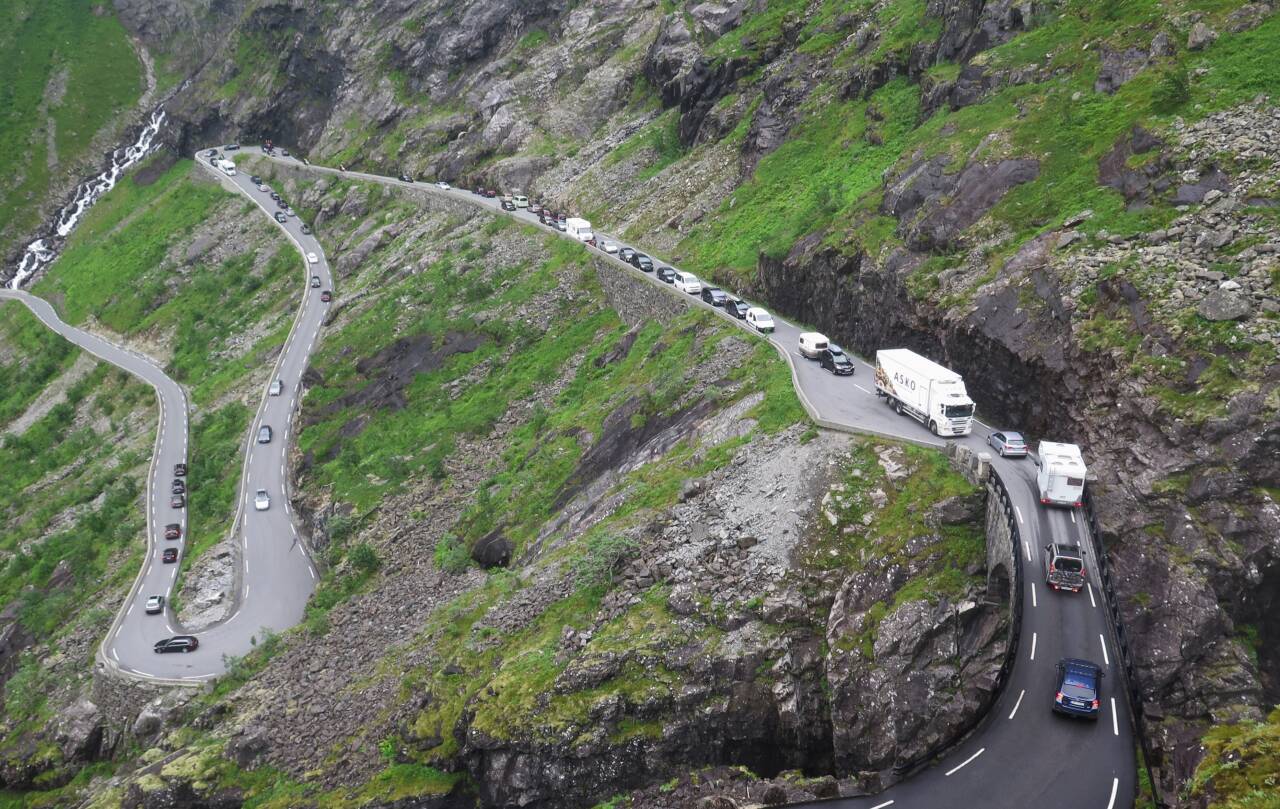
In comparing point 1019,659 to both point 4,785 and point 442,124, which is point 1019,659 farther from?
point 442,124

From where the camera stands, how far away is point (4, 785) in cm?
4978

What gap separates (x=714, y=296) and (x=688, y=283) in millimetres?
3910

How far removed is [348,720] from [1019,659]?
26.9m

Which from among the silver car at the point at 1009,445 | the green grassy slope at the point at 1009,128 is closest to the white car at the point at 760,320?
the green grassy slope at the point at 1009,128

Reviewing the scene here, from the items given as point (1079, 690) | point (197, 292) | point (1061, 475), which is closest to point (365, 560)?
point (1061, 475)

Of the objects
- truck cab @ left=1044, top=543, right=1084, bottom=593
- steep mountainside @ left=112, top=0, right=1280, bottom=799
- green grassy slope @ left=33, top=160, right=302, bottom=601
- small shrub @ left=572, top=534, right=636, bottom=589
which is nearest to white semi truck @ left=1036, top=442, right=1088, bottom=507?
steep mountainside @ left=112, top=0, right=1280, bottom=799

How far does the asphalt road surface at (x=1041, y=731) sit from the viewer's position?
24469 millimetres

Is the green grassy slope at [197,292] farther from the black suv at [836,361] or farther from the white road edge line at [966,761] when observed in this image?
the white road edge line at [966,761]

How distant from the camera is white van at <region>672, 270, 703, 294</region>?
63.7 meters

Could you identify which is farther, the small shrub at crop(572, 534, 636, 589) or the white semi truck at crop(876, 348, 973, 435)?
the white semi truck at crop(876, 348, 973, 435)

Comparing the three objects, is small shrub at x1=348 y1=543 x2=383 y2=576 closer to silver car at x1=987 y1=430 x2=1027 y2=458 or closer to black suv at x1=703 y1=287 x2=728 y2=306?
black suv at x1=703 y1=287 x2=728 y2=306

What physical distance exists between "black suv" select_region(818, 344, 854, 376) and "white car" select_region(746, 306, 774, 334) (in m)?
5.73

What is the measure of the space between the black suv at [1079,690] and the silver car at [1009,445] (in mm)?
12013

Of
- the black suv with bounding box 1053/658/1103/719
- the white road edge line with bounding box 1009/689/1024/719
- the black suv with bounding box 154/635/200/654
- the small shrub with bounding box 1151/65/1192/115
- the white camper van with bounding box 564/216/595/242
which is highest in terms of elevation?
the small shrub with bounding box 1151/65/1192/115
